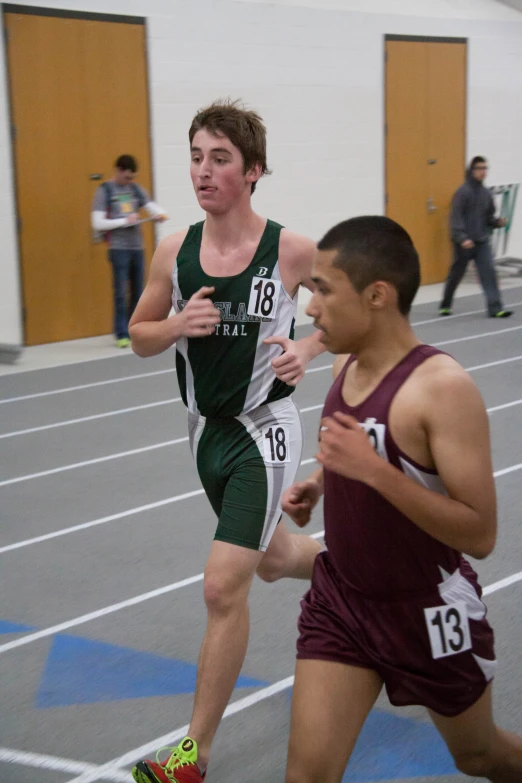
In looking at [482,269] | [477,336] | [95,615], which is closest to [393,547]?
[95,615]

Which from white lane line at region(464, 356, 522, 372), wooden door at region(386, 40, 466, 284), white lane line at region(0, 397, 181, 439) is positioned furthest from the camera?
→ wooden door at region(386, 40, 466, 284)

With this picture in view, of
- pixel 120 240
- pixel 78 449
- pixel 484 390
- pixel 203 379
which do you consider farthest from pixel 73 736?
pixel 120 240

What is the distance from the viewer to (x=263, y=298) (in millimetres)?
3865

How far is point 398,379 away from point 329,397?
0.28m

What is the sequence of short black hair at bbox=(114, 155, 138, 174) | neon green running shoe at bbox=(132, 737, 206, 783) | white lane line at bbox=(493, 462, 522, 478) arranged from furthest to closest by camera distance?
short black hair at bbox=(114, 155, 138, 174)
white lane line at bbox=(493, 462, 522, 478)
neon green running shoe at bbox=(132, 737, 206, 783)

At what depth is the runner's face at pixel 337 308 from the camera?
2.75 metres

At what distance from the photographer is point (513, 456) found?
7637mm

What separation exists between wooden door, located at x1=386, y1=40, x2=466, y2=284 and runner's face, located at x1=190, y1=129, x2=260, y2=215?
13526mm

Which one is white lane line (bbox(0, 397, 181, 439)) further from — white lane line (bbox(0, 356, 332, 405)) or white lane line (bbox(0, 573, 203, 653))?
white lane line (bbox(0, 573, 203, 653))

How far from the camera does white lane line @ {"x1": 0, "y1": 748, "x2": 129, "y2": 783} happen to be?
3658 millimetres

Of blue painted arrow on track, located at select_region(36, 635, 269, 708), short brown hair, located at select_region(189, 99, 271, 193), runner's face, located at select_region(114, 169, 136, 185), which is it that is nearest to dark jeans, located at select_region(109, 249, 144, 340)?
runner's face, located at select_region(114, 169, 136, 185)

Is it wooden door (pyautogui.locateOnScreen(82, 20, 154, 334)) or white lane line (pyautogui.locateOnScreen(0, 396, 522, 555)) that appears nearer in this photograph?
white lane line (pyautogui.locateOnScreen(0, 396, 522, 555))

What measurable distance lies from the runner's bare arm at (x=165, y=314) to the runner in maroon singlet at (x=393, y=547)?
3.02 feet

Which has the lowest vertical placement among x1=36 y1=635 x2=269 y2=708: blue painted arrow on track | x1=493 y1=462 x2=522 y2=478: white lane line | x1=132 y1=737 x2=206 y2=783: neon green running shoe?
x1=493 y1=462 x2=522 y2=478: white lane line
